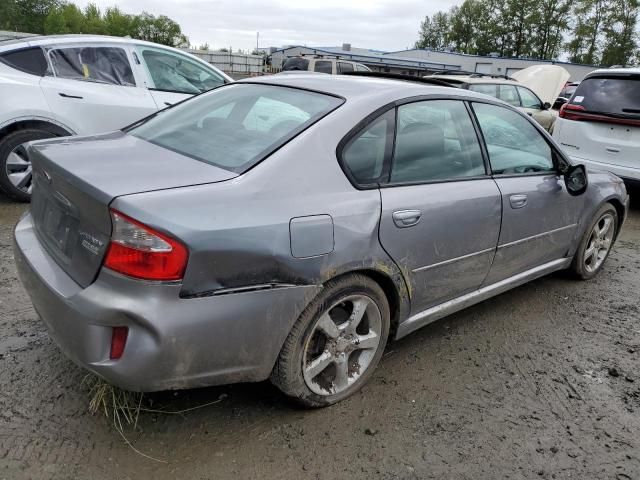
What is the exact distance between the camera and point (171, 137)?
2725 mm

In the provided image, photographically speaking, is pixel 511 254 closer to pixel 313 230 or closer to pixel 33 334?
pixel 313 230

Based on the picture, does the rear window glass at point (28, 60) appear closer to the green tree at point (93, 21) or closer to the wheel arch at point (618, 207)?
the wheel arch at point (618, 207)

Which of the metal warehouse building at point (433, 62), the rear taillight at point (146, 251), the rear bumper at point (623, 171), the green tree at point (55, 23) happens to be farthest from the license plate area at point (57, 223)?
the green tree at point (55, 23)

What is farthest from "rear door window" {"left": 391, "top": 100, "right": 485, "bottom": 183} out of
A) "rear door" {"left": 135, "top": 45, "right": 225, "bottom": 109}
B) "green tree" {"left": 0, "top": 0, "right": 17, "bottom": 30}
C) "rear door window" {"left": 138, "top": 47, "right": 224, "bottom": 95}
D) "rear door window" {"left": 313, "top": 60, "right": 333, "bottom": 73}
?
"green tree" {"left": 0, "top": 0, "right": 17, "bottom": 30}

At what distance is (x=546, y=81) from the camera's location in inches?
673

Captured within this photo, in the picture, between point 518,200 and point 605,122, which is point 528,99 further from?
point 518,200

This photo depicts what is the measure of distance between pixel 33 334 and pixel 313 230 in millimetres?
1931

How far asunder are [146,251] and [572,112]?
644cm

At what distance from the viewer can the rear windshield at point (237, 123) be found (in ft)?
7.84

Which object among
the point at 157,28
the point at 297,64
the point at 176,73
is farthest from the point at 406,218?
the point at 157,28

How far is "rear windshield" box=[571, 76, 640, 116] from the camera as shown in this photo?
621 cm

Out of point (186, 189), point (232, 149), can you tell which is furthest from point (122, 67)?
point (186, 189)

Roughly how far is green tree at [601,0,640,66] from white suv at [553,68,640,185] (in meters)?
59.1

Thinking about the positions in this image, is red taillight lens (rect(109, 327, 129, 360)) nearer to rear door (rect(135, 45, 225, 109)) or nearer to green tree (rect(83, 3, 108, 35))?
rear door (rect(135, 45, 225, 109))
